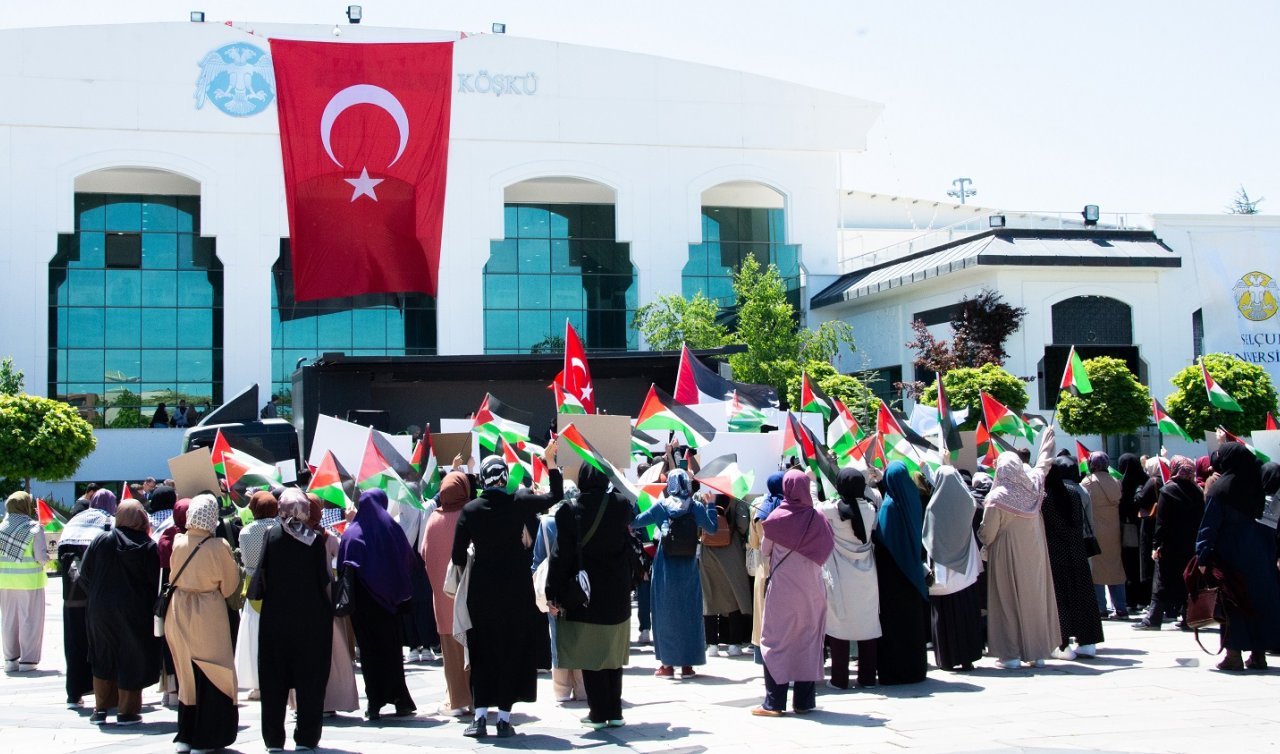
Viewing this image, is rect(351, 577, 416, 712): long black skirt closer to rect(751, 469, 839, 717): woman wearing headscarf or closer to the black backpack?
the black backpack

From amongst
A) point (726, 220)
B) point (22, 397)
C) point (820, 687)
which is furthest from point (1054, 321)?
point (820, 687)

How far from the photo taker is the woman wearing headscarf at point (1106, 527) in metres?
13.5

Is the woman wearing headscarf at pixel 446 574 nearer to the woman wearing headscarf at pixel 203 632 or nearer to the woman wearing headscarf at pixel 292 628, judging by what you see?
the woman wearing headscarf at pixel 292 628

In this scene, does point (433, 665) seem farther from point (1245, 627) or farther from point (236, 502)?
point (1245, 627)

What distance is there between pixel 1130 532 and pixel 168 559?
30.8ft

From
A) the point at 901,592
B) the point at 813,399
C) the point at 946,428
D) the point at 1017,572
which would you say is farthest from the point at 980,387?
the point at 901,592

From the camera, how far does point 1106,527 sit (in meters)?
13.6

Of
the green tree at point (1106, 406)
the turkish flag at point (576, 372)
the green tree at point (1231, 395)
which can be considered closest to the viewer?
the turkish flag at point (576, 372)

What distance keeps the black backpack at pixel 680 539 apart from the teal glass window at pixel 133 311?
31609 millimetres

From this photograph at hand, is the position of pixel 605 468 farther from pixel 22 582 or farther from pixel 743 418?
pixel 22 582

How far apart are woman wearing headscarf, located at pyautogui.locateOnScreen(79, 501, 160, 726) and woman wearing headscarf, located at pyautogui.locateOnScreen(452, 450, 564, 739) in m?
2.33

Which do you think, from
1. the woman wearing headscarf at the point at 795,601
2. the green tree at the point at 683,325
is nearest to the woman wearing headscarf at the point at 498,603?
the woman wearing headscarf at the point at 795,601

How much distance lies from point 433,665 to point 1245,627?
6802 millimetres

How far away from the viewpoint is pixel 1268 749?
23.7ft
